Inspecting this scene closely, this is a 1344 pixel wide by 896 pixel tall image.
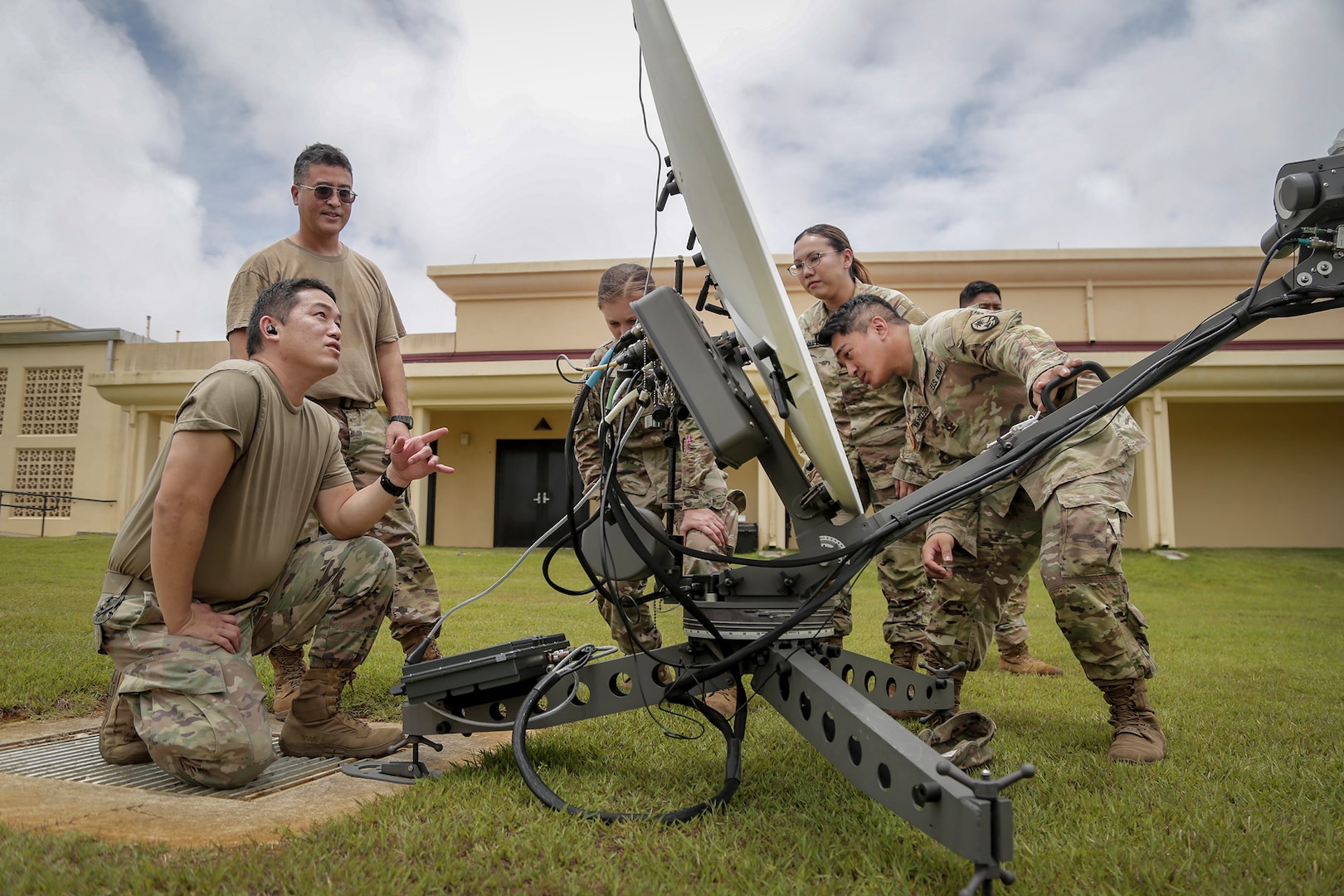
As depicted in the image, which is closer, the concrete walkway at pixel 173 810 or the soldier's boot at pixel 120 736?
the concrete walkway at pixel 173 810

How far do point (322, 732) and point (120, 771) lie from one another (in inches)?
20.2

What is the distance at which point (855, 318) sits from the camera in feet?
10.1

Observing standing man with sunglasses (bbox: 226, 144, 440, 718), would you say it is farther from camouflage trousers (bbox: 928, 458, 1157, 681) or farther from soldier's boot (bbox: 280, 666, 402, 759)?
camouflage trousers (bbox: 928, 458, 1157, 681)

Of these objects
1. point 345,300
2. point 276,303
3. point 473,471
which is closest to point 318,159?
point 345,300

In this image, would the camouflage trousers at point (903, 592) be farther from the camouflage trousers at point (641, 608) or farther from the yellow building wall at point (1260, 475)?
the yellow building wall at point (1260, 475)

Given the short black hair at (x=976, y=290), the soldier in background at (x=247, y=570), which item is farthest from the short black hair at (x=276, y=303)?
the short black hair at (x=976, y=290)

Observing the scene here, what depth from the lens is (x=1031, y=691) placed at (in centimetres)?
375

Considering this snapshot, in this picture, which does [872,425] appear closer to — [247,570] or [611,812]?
[611,812]

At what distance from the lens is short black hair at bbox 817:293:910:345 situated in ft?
10.0

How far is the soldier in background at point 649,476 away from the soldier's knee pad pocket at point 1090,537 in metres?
1.12

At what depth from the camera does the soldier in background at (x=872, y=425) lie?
3.76 m

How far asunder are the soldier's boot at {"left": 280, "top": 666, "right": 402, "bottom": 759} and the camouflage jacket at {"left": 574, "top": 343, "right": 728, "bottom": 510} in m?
1.29

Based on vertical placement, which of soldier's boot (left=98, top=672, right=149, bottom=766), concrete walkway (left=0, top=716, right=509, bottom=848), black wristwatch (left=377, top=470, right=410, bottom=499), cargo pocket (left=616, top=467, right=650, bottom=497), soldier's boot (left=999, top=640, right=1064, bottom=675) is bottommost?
soldier's boot (left=999, top=640, right=1064, bottom=675)

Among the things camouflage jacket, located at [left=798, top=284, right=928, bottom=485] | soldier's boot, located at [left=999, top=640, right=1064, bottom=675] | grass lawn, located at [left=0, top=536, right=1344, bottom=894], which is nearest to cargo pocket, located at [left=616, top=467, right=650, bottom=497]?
camouflage jacket, located at [left=798, top=284, right=928, bottom=485]
